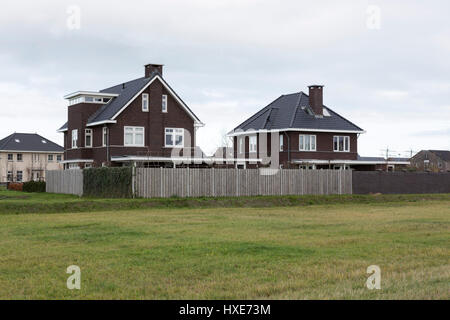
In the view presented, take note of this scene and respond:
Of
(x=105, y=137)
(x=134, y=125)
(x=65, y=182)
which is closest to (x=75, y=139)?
(x=105, y=137)

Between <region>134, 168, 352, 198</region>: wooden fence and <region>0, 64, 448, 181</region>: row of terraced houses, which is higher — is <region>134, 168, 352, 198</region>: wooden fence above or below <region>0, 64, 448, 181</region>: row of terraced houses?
below

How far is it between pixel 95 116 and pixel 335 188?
20355mm

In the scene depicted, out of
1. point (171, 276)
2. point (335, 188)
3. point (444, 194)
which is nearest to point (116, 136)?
point (335, 188)

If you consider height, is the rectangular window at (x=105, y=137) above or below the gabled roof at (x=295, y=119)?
below

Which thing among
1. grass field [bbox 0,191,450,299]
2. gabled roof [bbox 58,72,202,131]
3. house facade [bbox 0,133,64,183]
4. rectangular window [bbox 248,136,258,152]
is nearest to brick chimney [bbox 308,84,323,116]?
rectangular window [bbox 248,136,258,152]

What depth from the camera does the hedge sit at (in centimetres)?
3294

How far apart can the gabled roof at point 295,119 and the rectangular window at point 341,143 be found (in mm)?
920

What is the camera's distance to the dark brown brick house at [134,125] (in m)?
45.0

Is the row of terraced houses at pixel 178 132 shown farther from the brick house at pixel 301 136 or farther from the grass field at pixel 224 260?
the grass field at pixel 224 260

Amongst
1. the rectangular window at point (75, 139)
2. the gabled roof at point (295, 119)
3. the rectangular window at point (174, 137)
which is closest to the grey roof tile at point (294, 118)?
the gabled roof at point (295, 119)

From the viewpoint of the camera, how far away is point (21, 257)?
12.4 m

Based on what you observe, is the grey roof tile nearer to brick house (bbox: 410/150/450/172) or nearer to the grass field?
the grass field

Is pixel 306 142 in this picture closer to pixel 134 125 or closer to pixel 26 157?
pixel 134 125

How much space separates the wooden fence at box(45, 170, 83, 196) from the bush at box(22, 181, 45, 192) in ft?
3.98
